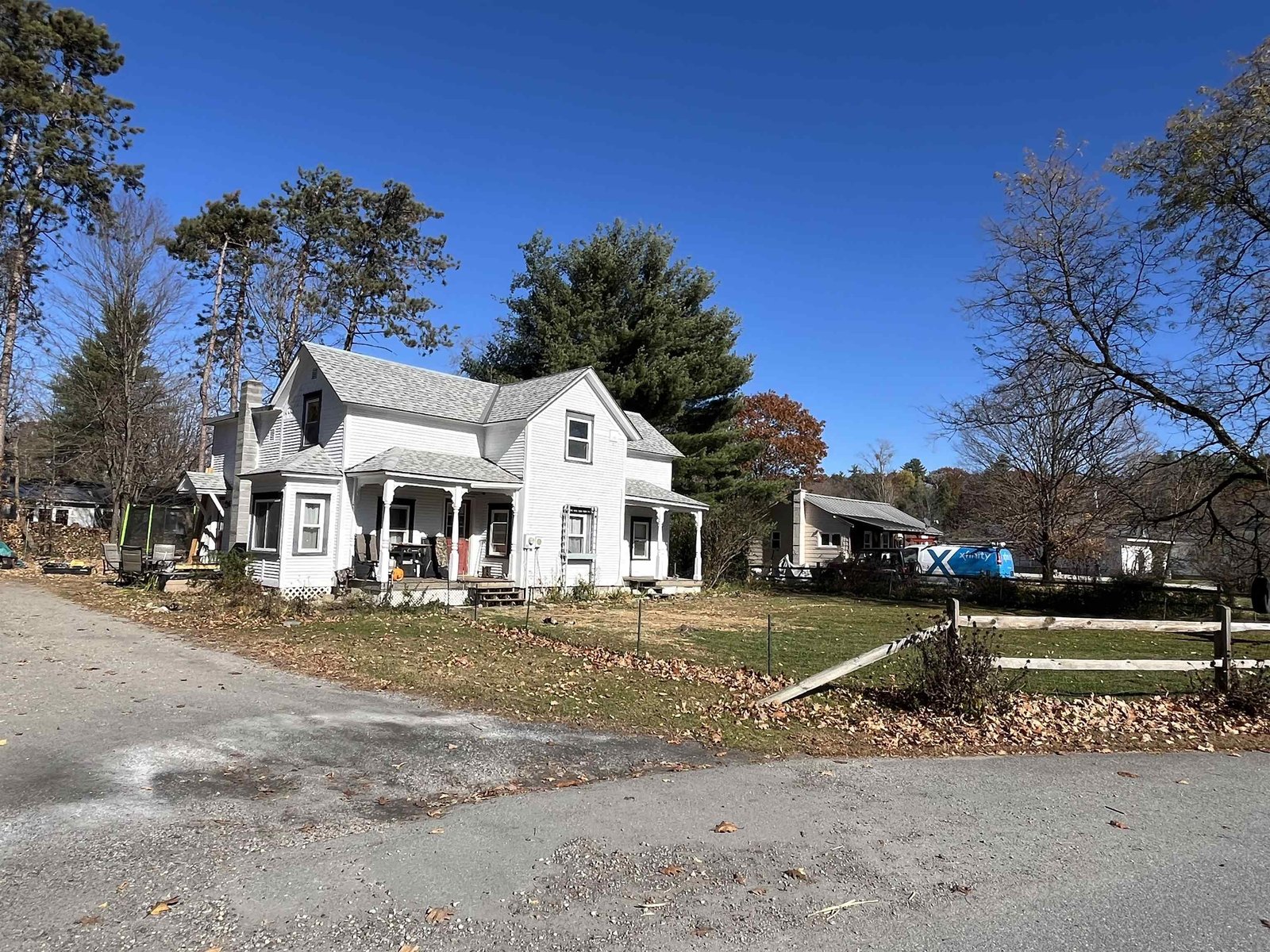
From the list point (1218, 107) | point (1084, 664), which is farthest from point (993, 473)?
point (1084, 664)

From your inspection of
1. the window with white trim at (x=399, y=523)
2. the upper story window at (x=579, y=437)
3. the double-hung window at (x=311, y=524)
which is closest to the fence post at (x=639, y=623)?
the upper story window at (x=579, y=437)

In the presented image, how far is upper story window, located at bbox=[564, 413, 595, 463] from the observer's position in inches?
974

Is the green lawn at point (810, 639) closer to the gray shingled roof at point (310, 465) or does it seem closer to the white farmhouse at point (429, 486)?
the white farmhouse at point (429, 486)

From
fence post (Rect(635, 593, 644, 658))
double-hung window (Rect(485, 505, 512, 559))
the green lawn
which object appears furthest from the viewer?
double-hung window (Rect(485, 505, 512, 559))

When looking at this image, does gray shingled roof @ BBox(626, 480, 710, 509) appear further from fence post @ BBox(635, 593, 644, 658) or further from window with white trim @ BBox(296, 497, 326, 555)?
window with white trim @ BBox(296, 497, 326, 555)

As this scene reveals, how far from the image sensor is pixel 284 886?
4188 millimetres

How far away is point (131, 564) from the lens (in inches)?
868

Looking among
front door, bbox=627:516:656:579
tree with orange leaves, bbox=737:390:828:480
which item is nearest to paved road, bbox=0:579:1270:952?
front door, bbox=627:516:656:579

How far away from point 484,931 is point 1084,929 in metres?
3.05

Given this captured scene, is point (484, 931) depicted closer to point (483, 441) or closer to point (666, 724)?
point (666, 724)

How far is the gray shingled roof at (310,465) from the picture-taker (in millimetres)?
20469

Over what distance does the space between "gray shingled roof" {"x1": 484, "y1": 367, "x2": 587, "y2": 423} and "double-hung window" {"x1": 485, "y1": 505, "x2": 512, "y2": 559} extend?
2823mm

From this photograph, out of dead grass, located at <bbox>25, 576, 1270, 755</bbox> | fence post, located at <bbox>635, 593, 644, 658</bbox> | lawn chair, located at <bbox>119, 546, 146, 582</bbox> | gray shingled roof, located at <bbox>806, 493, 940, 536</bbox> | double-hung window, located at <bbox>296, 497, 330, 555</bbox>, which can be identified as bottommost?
dead grass, located at <bbox>25, 576, 1270, 755</bbox>

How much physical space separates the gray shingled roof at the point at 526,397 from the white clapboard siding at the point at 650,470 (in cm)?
486
